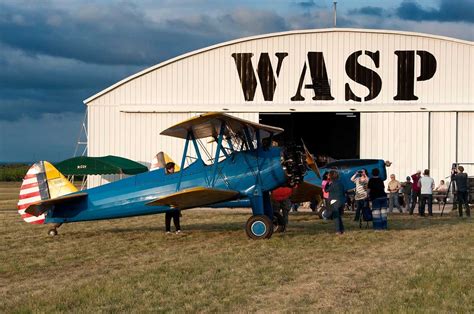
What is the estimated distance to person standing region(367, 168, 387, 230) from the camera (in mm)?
16875

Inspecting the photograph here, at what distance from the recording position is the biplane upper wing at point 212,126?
46.0 ft

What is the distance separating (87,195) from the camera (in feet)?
50.3

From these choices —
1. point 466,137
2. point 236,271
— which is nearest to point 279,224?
point 236,271

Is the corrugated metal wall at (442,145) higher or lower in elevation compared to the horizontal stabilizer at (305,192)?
higher

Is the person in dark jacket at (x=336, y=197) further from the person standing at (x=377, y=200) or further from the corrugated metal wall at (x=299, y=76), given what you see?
the corrugated metal wall at (x=299, y=76)

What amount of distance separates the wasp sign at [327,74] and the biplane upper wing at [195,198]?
574 inches

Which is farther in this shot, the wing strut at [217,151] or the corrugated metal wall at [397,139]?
the corrugated metal wall at [397,139]

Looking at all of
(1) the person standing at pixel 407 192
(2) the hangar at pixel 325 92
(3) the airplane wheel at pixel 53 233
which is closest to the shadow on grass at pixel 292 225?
(3) the airplane wheel at pixel 53 233

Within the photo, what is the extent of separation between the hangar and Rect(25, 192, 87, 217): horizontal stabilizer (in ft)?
46.0

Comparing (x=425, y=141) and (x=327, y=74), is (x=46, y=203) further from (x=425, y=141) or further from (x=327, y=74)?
(x=425, y=141)

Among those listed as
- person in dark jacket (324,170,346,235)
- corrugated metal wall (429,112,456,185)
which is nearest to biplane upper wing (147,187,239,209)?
person in dark jacket (324,170,346,235)

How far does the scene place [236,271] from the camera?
404 inches

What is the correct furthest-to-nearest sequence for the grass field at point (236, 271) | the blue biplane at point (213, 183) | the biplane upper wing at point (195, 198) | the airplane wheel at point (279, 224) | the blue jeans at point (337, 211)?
the airplane wheel at point (279, 224) → the blue jeans at point (337, 211) → the blue biplane at point (213, 183) → the biplane upper wing at point (195, 198) → the grass field at point (236, 271)

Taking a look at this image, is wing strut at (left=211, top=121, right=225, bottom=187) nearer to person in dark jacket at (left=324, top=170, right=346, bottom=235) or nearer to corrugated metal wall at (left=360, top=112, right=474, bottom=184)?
person in dark jacket at (left=324, top=170, right=346, bottom=235)
